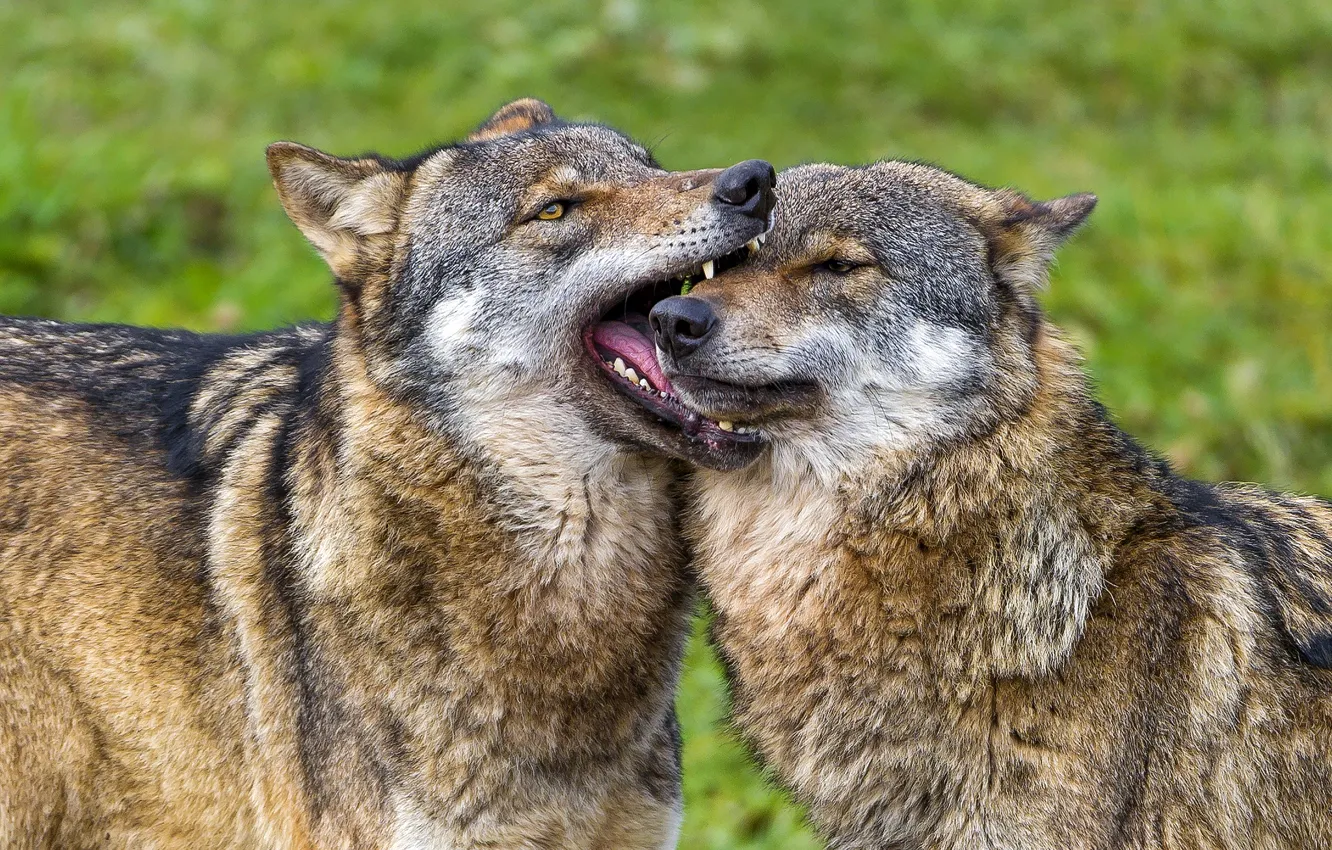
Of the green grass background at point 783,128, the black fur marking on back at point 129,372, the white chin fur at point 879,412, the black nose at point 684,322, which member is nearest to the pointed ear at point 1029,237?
the white chin fur at point 879,412

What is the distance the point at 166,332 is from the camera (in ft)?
17.2

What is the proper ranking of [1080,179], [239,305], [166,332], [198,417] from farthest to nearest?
[1080,179], [239,305], [166,332], [198,417]

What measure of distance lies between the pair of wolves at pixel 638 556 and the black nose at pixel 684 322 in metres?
0.01

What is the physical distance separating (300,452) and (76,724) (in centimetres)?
107

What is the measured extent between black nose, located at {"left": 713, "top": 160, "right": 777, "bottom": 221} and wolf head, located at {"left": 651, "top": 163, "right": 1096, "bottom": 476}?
0.21m

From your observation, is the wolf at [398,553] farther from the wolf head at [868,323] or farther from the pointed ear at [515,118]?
the pointed ear at [515,118]

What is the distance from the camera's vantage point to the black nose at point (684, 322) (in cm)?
403

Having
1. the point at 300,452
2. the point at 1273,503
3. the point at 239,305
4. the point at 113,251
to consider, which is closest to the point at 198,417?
the point at 300,452

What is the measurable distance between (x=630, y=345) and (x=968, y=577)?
121cm

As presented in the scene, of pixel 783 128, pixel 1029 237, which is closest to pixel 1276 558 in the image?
pixel 1029 237

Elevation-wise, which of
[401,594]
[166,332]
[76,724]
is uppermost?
[166,332]

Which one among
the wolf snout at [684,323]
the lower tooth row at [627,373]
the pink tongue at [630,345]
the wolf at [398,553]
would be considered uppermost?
the wolf snout at [684,323]

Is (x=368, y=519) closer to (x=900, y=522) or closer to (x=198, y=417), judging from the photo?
(x=198, y=417)

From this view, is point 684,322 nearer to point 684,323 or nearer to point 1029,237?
point 684,323
